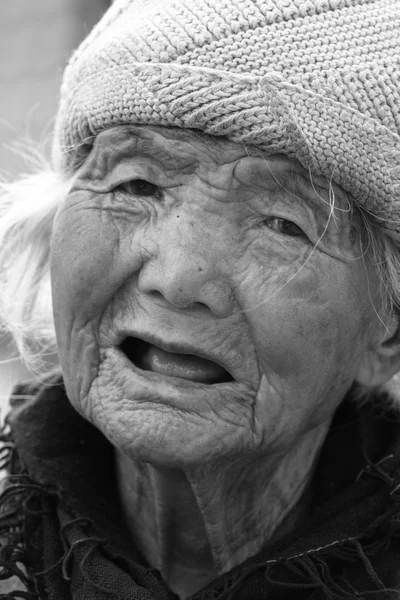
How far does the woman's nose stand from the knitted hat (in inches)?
11.7

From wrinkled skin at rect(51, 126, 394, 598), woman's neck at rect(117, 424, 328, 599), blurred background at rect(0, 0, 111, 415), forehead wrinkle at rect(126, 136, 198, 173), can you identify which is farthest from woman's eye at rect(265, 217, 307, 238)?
blurred background at rect(0, 0, 111, 415)

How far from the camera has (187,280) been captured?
6.70ft

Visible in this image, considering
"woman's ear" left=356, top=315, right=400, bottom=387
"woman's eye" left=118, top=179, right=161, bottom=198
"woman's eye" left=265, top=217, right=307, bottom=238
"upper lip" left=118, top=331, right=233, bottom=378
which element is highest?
"woman's eye" left=118, top=179, right=161, bottom=198

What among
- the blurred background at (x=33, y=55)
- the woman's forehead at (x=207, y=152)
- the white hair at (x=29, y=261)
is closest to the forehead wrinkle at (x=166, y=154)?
the woman's forehead at (x=207, y=152)

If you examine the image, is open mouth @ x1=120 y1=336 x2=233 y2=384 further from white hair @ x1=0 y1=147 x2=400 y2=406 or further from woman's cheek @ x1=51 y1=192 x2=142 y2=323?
white hair @ x1=0 y1=147 x2=400 y2=406

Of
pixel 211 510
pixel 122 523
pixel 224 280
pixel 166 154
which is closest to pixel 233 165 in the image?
pixel 166 154

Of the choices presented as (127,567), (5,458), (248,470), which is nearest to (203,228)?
(248,470)

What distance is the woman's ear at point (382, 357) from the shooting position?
2.45m

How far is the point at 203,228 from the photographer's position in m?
2.10

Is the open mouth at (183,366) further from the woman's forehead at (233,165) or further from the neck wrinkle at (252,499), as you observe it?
the woman's forehead at (233,165)

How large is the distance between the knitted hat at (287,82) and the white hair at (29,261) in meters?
0.55

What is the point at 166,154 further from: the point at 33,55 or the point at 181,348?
the point at 33,55

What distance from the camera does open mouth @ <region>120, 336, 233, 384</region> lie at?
2.16m

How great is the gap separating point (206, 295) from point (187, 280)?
0.21 ft
